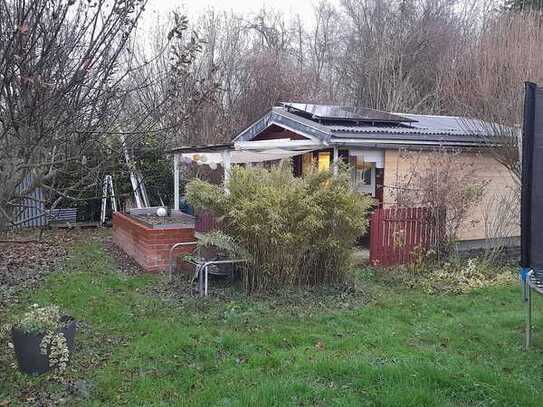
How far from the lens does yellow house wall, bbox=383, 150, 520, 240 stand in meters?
10.7

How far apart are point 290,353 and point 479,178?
799 cm

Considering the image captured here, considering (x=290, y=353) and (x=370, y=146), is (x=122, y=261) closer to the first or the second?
(x=370, y=146)

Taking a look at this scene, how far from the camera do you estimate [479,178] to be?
37.2 ft

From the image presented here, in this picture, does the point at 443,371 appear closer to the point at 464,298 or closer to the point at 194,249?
the point at 464,298

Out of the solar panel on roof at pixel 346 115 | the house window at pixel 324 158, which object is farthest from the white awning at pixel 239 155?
the house window at pixel 324 158

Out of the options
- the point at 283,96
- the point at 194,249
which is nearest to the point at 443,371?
the point at 194,249

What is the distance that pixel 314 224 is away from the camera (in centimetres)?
696

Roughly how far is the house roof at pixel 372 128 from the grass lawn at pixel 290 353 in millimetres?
3759

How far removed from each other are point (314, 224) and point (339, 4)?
23047 mm

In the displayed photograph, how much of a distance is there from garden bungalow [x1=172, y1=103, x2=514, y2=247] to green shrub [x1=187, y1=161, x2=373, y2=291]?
7.14 feet

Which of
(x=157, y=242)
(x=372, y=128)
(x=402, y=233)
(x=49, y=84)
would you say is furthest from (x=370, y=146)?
(x=49, y=84)

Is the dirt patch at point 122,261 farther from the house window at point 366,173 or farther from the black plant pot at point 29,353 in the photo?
the house window at point 366,173

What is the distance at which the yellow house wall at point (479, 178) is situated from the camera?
10.7 m

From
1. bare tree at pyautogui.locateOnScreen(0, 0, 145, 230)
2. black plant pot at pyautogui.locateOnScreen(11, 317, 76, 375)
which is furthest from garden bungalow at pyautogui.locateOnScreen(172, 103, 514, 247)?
bare tree at pyautogui.locateOnScreen(0, 0, 145, 230)
